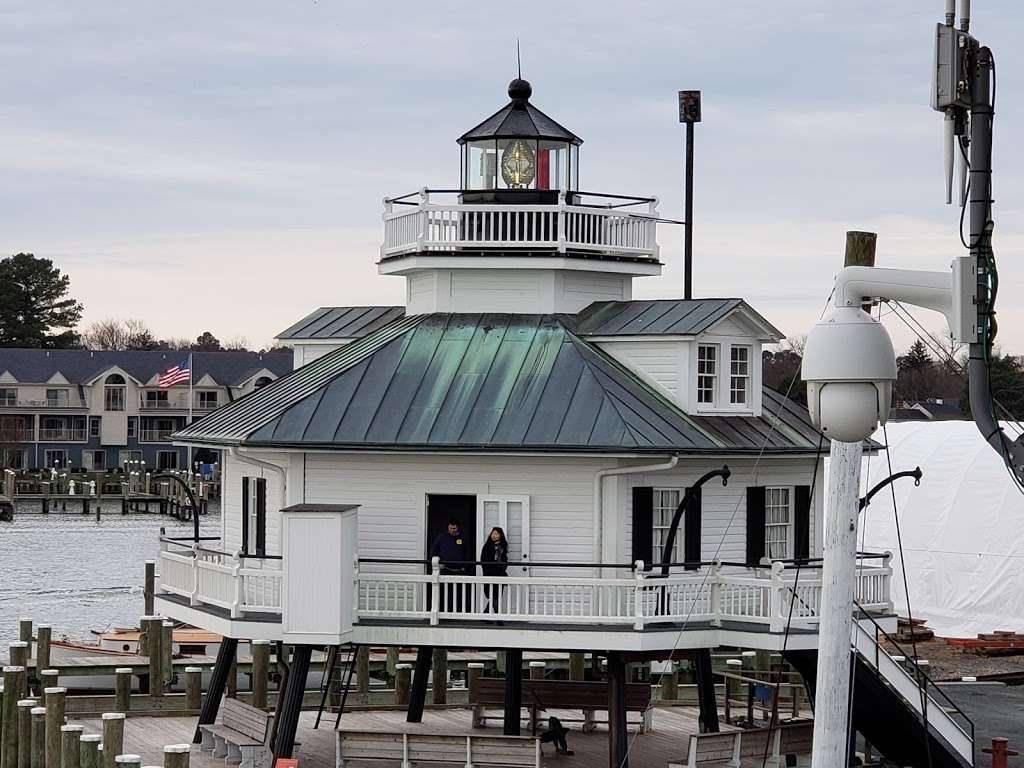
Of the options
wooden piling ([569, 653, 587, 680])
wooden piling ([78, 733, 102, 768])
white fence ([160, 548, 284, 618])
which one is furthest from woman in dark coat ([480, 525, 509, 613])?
wooden piling ([569, 653, 587, 680])

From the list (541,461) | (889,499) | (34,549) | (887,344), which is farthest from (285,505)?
(34,549)

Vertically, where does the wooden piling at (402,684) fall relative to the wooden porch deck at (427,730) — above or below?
above

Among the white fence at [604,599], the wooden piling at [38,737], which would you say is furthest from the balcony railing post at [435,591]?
the wooden piling at [38,737]

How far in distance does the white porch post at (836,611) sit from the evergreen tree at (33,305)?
133408 mm

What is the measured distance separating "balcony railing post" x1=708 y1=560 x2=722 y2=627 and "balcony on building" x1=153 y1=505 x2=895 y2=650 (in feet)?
0.04

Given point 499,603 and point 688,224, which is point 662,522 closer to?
point 499,603

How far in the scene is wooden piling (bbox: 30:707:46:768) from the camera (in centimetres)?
2708

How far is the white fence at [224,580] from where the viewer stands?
25.5 metres

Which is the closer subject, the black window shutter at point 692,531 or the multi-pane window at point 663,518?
the multi-pane window at point 663,518

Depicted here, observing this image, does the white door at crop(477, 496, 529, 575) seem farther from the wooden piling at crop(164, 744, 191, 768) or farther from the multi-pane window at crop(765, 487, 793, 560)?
the wooden piling at crop(164, 744, 191, 768)

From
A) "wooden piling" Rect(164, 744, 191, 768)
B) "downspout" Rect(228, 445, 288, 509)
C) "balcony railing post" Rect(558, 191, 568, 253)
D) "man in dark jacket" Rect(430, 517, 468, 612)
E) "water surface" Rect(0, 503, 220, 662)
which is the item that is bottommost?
"water surface" Rect(0, 503, 220, 662)

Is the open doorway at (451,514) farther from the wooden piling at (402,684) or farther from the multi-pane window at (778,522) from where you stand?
the wooden piling at (402,684)

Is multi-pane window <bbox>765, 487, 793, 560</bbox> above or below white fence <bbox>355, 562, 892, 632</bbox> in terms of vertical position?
above

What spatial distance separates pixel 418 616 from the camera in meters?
25.2
